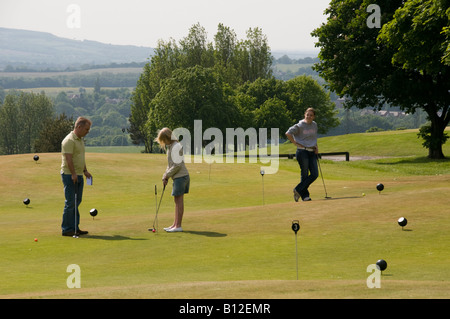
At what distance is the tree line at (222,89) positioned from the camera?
103 meters

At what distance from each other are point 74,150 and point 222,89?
88.6m

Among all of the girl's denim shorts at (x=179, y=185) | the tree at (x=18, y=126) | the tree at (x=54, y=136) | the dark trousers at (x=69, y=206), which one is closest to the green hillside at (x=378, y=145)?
the tree at (x=54, y=136)

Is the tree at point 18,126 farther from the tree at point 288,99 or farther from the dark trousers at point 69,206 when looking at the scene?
the dark trousers at point 69,206

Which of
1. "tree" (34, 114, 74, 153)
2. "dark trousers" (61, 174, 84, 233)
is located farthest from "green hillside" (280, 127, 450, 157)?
"dark trousers" (61, 174, 84, 233)

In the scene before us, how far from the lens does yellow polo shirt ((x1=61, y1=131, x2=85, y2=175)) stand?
17.8 metres

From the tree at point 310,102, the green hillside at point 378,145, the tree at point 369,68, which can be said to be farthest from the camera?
the tree at point 310,102

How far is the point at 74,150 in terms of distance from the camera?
18.0m

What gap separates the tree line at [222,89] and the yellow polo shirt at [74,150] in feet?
275

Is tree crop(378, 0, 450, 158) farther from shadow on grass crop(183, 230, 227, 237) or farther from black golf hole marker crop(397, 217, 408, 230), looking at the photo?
shadow on grass crop(183, 230, 227, 237)

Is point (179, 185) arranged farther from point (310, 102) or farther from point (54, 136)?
point (310, 102)

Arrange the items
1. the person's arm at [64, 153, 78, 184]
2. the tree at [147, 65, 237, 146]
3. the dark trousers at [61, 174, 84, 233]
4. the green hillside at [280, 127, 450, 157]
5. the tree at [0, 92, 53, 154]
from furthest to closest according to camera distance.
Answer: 1. the tree at [0, 92, 53, 154]
2. the tree at [147, 65, 237, 146]
3. the green hillside at [280, 127, 450, 157]
4. the dark trousers at [61, 174, 84, 233]
5. the person's arm at [64, 153, 78, 184]

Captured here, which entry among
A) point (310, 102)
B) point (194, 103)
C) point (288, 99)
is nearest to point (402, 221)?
point (194, 103)

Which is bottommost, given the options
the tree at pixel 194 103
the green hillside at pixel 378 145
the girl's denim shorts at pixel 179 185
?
the green hillside at pixel 378 145

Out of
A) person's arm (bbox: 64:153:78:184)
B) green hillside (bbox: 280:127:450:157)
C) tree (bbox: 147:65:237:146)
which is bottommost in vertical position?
green hillside (bbox: 280:127:450:157)
